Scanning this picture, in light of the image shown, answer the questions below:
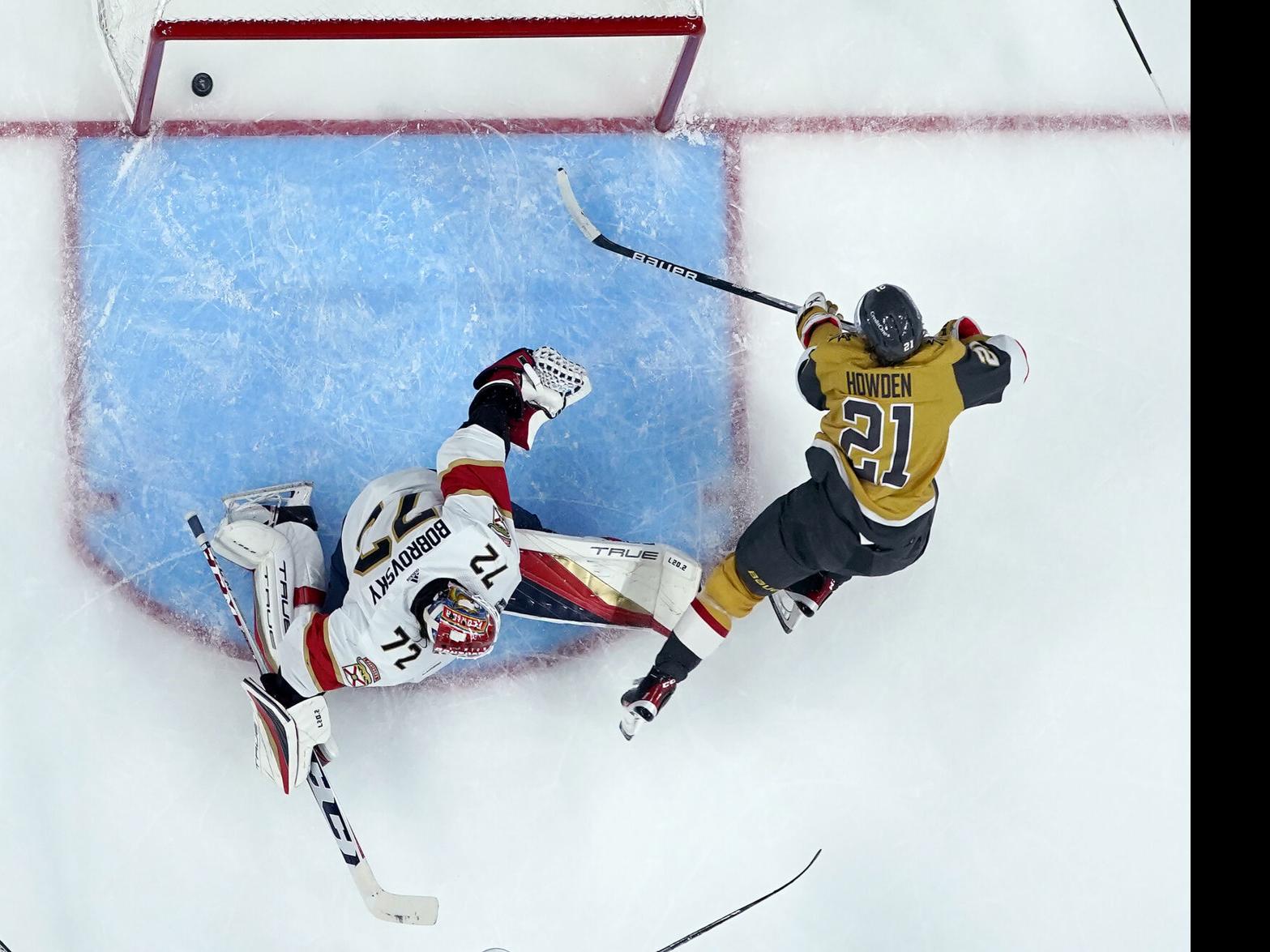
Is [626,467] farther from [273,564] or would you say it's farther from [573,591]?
[273,564]

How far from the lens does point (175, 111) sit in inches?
133

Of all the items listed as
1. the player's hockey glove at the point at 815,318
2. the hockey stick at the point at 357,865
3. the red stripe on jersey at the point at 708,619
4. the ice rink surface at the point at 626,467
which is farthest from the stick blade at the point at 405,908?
the player's hockey glove at the point at 815,318

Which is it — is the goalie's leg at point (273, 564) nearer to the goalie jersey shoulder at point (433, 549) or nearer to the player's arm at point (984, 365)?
the goalie jersey shoulder at point (433, 549)

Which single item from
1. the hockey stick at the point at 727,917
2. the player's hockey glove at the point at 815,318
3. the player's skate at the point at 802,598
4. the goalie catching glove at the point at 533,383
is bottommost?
the hockey stick at the point at 727,917

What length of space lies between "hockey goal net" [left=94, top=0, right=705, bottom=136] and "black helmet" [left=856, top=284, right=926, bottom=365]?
0.95 meters

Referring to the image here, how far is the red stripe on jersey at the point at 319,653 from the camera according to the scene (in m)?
2.85

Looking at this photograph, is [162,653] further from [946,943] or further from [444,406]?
[946,943]

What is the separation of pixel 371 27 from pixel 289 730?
187 cm

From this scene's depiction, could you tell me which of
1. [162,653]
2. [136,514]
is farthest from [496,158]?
[162,653]

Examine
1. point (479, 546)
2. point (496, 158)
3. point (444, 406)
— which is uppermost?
point (496, 158)

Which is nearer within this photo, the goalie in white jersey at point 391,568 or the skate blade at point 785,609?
the goalie in white jersey at point 391,568

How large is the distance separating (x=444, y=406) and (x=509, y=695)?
901 millimetres

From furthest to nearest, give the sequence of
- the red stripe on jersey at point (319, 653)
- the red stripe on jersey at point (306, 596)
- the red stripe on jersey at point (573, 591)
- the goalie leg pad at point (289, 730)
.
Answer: the red stripe on jersey at point (573, 591)
the red stripe on jersey at point (306, 596)
the goalie leg pad at point (289, 730)
the red stripe on jersey at point (319, 653)

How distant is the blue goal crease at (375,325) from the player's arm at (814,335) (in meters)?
0.53
